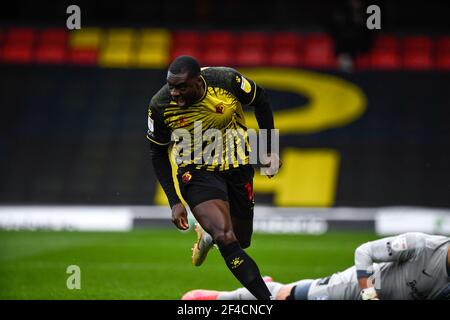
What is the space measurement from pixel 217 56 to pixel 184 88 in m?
12.0


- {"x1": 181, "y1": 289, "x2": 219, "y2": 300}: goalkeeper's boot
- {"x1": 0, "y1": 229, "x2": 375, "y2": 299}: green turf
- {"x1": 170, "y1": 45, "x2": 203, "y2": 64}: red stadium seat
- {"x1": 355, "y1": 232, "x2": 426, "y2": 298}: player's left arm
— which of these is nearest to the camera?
{"x1": 355, "y1": 232, "x2": 426, "y2": 298}: player's left arm

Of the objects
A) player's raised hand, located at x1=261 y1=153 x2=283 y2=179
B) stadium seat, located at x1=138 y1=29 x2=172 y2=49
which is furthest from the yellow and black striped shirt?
stadium seat, located at x1=138 y1=29 x2=172 y2=49

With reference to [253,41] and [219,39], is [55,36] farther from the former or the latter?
[253,41]

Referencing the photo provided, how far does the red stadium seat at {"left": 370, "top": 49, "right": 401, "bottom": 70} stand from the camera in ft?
57.1

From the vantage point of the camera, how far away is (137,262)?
10.1 metres

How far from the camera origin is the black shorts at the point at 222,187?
600 centimetres

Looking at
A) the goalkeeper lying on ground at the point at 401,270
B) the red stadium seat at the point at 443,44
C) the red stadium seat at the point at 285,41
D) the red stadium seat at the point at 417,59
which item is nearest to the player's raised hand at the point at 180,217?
the goalkeeper lying on ground at the point at 401,270

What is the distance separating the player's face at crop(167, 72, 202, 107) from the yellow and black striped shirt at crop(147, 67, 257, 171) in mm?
94

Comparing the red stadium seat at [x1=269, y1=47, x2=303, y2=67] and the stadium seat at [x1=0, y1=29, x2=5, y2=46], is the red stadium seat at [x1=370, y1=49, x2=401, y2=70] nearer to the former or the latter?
the red stadium seat at [x1=269, y1=47, x2=303, y2=67]

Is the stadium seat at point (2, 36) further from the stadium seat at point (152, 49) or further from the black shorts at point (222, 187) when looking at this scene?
the black shorts at point (222, 187)

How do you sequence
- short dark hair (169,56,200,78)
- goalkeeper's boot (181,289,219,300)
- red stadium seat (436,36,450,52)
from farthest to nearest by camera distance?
red stadium seat (436,36,450,52)
goalkeeper's boot (181,289,219,300)
short dark hair (169,56,200,78)

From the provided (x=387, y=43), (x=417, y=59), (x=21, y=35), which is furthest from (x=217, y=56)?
(x=21, y=35)
